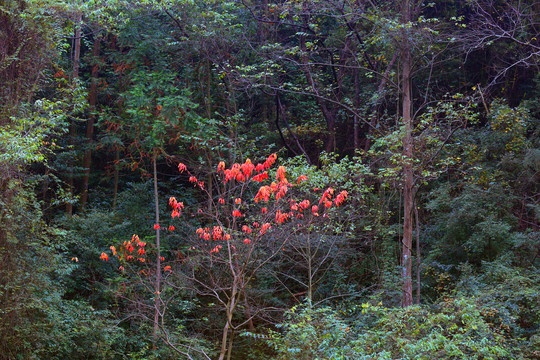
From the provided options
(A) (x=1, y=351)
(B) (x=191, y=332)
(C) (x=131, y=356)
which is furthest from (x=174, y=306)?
(A) (x=1, y=351)

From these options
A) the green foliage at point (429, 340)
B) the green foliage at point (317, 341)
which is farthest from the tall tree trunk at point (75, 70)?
the green foliage at point (429, 340)

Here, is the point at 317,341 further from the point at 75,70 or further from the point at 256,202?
the point at 75,70

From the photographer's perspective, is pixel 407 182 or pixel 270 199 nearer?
pixel 407 182

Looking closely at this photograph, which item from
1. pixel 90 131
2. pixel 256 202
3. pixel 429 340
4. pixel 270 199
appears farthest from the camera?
pixel 90 131

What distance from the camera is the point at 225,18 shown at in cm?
1155

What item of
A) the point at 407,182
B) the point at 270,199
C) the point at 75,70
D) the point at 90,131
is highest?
the point at 75,70

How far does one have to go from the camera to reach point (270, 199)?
376 inches

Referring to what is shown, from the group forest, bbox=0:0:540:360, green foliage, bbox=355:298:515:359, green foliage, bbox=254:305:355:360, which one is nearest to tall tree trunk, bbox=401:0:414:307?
forest, bbox=0:0:540:360

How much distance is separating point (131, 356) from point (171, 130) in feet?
16.5

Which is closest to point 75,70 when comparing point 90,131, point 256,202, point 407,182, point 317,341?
point 90,131

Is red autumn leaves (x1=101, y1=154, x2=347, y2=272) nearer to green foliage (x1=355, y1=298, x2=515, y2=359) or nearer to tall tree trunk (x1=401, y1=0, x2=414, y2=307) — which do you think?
tall tree trunk (x1=401, y1=0, x2=414, y2=307)

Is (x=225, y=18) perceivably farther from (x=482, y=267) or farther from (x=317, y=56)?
(x=482, y=267)

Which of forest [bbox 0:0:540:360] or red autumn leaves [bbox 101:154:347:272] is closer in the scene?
red autumn leaves [bbox 101:154:347:272]

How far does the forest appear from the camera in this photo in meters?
6.66
